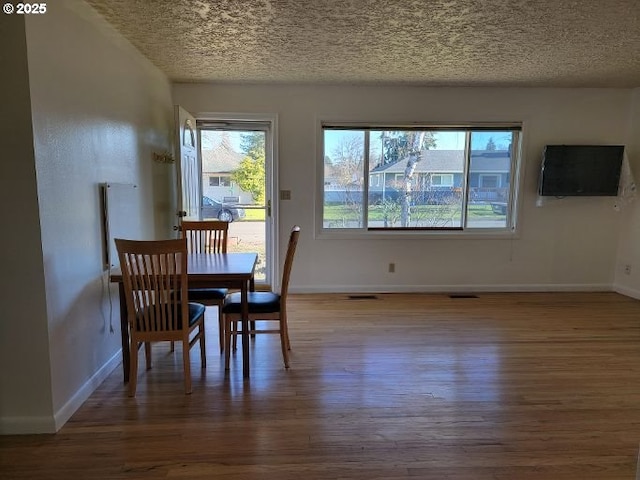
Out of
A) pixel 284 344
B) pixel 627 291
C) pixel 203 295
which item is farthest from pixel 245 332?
pixel 627 291

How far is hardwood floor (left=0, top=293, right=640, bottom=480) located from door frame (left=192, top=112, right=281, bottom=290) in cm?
130

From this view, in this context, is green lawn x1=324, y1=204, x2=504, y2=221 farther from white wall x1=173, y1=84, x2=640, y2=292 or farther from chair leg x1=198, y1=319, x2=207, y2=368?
chair leg x1=198, y1=319, x2=207, y2=368

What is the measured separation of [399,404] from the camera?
234 cm

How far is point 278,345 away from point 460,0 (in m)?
2.69

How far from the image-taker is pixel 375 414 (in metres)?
2.23

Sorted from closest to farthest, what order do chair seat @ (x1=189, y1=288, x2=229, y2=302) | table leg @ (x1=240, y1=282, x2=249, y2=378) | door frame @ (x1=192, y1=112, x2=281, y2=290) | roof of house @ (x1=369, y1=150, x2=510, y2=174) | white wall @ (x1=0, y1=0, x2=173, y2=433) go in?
white wall @ (x1=0, y1=0, x2=173, y2=433) → table leg @ (x1=240, y1=282, x2=249, y2=378) → chair seat @ (x1=189, y1=288, x2=229, y2=302) → door frame @ (x1=192, y1=112, x2=281, y2=290) → roof of house @ (x1=369, y1=150, x2=510, y2=174)

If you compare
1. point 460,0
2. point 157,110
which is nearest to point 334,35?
point 460,0

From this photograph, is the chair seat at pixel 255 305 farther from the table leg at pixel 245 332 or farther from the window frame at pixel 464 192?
the window frame at pixel 464 192

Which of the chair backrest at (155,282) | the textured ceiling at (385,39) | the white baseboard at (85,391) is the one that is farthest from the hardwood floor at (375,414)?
the textured ceiling at (385,39)

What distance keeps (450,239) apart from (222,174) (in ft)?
9.34

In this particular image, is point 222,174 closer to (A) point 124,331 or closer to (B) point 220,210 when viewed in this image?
(B) point 220,210

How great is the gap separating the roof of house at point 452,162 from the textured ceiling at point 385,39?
838 mm

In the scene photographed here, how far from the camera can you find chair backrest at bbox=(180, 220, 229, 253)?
340 cm

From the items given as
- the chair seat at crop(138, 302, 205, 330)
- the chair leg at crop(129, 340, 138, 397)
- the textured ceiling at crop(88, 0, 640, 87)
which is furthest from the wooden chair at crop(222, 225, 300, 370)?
the textured ceiling at crop(88, 0, 640, 87)
